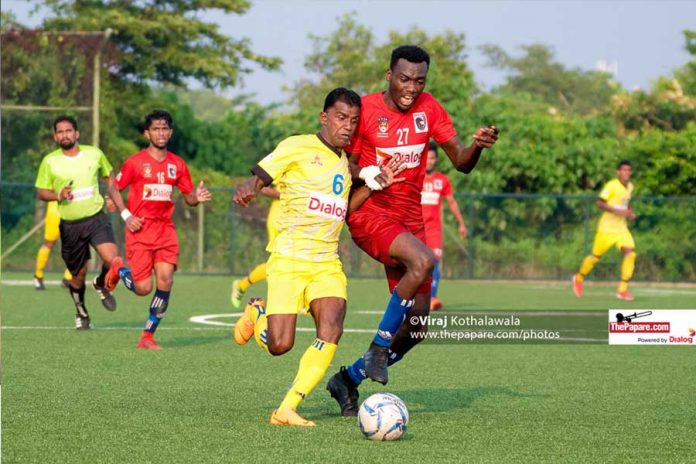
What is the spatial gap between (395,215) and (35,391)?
9.45 feet

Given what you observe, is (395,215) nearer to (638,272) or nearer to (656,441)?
(656,441)

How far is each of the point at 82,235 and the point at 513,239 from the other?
17.9 meters

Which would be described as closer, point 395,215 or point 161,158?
point 395,215

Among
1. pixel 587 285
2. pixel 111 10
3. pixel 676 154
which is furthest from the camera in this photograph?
pixel 111 10

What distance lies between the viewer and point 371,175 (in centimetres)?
815

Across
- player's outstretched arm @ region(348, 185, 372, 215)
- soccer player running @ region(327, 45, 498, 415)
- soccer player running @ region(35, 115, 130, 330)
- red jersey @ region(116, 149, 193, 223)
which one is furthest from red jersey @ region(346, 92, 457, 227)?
soccer player running @ region(35, 115, 130, 330)

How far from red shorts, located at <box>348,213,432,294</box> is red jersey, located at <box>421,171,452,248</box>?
9.59 m

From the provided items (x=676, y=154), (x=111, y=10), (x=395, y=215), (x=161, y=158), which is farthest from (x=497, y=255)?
(x=395, y=215)

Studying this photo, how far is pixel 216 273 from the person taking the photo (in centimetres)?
3031

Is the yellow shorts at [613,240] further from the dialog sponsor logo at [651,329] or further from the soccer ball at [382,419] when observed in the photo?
the soccer ball at [382,419]

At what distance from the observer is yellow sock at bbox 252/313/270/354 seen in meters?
8.11

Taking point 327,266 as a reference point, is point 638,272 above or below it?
below

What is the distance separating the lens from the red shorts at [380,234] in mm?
8473

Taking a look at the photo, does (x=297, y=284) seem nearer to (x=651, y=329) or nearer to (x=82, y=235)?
(x=82, y=235)
